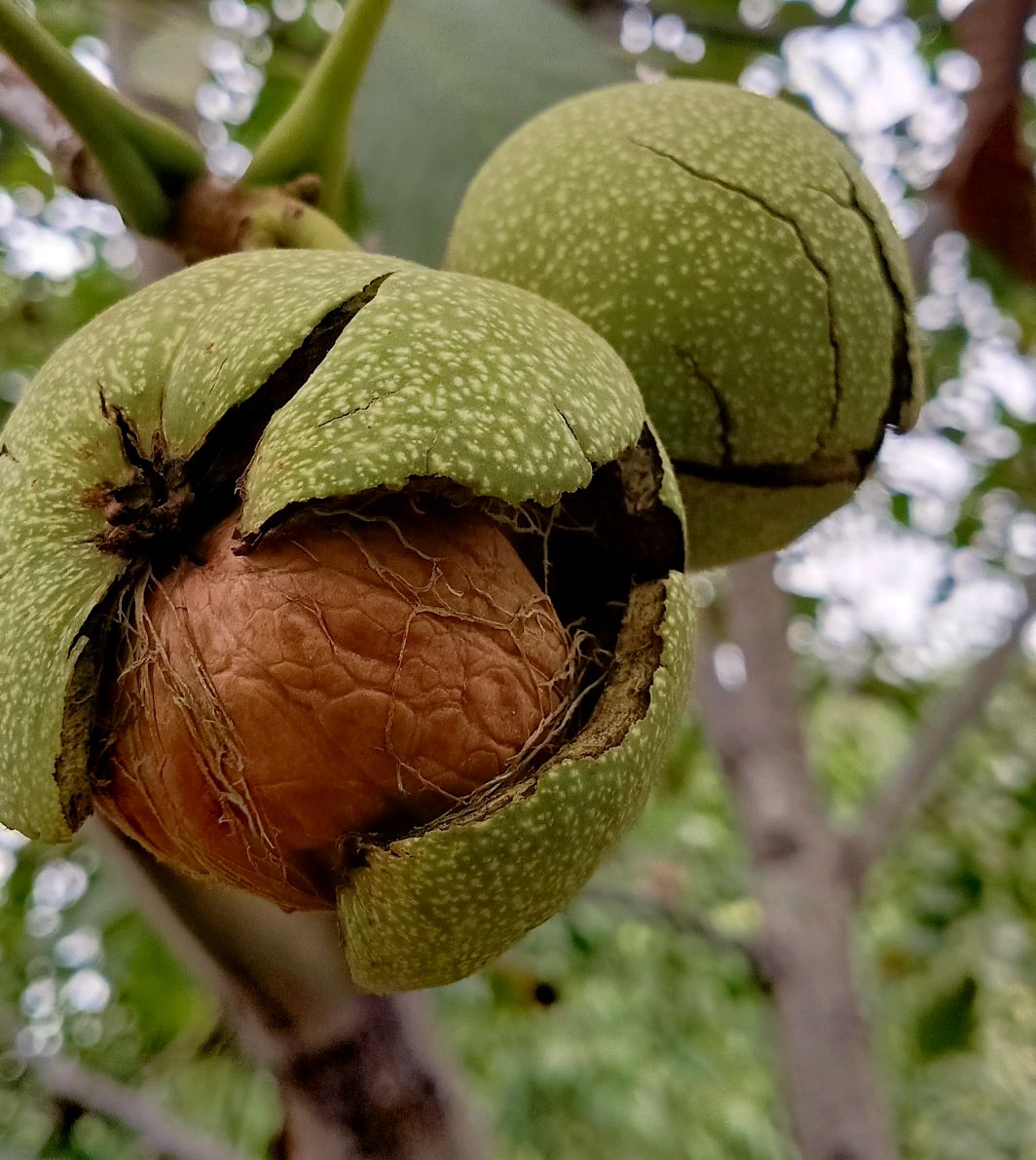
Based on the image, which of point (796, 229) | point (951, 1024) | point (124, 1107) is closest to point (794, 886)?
point (951, 1024)

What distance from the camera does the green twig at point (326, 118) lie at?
94cm

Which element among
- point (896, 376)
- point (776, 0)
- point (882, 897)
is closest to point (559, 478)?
point (896, 376)

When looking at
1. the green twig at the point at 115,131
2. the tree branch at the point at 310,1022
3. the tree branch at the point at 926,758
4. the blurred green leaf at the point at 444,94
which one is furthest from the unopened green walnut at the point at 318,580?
the tree branch at the point at 926,758

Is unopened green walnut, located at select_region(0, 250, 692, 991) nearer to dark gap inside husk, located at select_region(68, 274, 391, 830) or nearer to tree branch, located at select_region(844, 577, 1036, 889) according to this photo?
dark gap inside husk, located at select_region(68, 274, 391, 830)

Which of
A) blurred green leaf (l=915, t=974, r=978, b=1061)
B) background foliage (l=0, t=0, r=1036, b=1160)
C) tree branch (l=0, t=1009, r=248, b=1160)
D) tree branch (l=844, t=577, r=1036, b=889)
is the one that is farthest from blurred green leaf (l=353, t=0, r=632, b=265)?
blurred green leaf (l=915, t=974, r=978, b=1061)

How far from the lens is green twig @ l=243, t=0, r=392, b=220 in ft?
3.08

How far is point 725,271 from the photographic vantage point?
896 millimetres

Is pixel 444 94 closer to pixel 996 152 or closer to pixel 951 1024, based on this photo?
pixel 996 152

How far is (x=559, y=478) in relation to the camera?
0.63 m

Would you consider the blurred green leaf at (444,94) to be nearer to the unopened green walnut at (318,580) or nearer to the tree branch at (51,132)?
the tree branch at (51,132)

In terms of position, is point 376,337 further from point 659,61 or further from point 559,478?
point 659,61

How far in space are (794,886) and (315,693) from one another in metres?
1.36

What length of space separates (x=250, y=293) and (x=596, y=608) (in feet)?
1.05

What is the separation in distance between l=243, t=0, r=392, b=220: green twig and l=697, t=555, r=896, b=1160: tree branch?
3.97 feet
